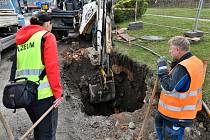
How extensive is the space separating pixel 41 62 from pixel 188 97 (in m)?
2.01

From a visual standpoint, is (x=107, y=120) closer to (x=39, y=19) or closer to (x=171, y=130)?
(x=171, y=130)

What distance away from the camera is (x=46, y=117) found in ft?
11.6

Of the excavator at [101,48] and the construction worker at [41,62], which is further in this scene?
the excavator at [101,48]

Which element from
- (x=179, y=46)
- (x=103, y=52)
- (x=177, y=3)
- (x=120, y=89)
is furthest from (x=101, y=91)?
(x=177, y=3)

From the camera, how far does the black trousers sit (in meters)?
3.50

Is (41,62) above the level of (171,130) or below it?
above

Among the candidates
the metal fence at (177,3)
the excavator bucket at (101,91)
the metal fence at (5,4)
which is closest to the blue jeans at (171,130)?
the excavator bucket at (101,91)

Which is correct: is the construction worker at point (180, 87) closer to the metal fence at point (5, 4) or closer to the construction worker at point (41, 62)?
the construction worker at point (41, 62)

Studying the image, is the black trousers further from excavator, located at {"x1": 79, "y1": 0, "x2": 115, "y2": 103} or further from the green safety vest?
excavator, located at {"x1": 79, "y1": 0, "x2": 115, "y2": 103}

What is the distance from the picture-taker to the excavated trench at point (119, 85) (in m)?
7.11

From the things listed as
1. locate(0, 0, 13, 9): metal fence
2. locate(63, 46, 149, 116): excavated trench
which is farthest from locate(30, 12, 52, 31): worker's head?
locate(0, 0, 13, 9): metal fence

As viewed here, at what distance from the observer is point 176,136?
3.53 metres


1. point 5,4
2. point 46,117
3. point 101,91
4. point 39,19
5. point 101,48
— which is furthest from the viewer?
point 5,4

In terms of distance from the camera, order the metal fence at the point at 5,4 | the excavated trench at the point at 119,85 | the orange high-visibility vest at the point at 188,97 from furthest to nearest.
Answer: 1. the metal fence at the point at 5,4
2. the excavated trench at the point at 119,85
3. the orange high-visibility vest at the point at 188,97
